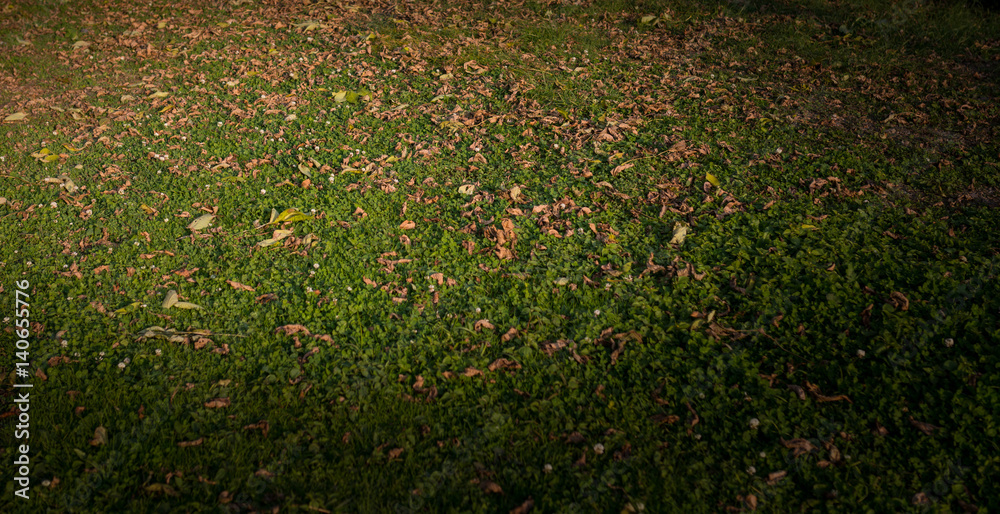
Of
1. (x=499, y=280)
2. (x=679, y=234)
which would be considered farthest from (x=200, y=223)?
(x=679, y=234)

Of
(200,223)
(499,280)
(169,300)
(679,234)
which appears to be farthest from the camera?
(200,223)

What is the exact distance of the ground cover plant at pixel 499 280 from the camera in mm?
3002

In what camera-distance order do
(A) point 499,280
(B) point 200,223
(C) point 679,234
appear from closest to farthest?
(A) point 499,280
(C) point 679,234
(B) point 200,223

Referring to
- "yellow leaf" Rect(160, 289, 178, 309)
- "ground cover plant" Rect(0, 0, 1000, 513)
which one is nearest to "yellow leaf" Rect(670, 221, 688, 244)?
"ground cover plant" Rect(0, 0, 1000, 513)

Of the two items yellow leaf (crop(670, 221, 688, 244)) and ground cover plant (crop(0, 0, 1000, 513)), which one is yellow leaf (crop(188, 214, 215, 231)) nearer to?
ground cover plant (crop(0, 0, 1000, 513))

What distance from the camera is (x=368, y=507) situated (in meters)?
2.82

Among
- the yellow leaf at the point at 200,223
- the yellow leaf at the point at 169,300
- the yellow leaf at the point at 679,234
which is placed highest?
the yellow leaf at the point at 679,234

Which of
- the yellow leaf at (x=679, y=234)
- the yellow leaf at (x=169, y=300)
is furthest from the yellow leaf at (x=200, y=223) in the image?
the yellow leaf at (x=679, y=234)

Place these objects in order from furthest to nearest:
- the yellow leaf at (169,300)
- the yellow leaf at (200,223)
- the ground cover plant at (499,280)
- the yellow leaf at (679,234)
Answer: the yellow leaf at (200,223), the yellow leaf at (679,234), the yellow leaf at (169,300), the ground cover plant at (499,280)

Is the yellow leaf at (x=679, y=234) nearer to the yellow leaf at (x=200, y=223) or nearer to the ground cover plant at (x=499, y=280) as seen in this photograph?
the ground cover plant at (x=499, y=280)

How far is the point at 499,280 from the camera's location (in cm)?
414

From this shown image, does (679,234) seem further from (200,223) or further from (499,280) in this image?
(200,223)

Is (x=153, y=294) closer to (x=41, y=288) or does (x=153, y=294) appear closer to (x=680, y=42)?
(x=41, y=288)

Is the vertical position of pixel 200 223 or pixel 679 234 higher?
pixel 679 234
